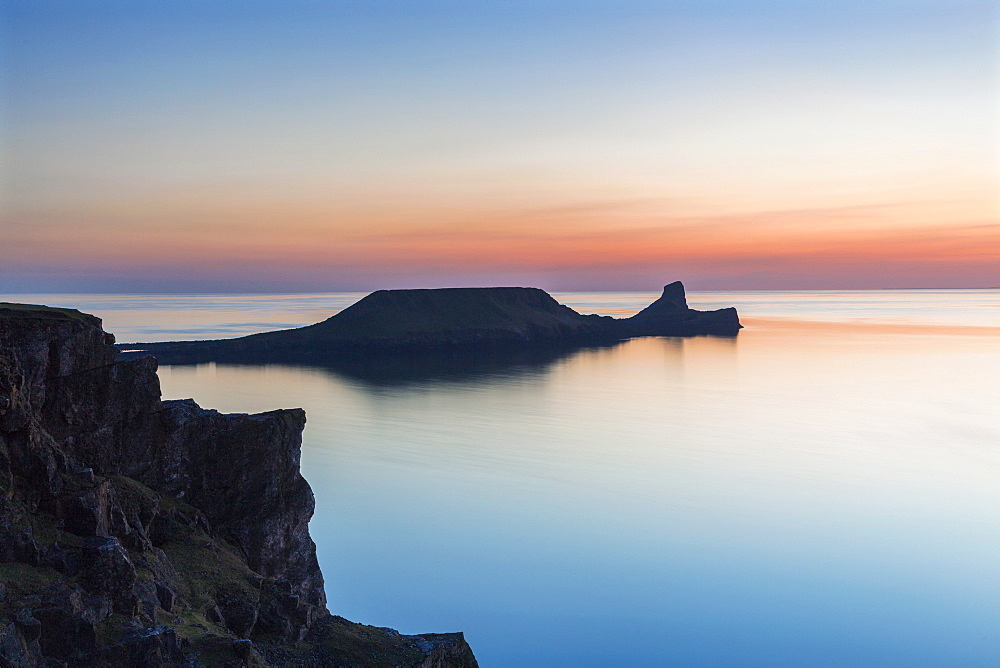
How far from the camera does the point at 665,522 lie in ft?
215

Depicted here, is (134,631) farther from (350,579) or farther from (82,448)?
(350,579)

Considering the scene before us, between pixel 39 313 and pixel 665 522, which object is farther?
pixel 665 522

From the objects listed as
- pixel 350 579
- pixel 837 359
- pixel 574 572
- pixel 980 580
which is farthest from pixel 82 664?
pixel 837 359

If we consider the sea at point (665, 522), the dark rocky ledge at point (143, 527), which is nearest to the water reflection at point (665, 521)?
the sea at point (665, 522)

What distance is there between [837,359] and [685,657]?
156 m

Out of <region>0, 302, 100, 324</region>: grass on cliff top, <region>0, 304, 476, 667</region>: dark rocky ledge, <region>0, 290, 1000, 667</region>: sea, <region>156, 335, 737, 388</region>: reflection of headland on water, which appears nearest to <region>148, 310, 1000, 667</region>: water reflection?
<region>0, 290, 1000, 667</region>: sea

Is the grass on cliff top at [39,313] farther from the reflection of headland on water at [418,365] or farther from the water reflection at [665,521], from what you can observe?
the reflection of headland on water at [418,365]

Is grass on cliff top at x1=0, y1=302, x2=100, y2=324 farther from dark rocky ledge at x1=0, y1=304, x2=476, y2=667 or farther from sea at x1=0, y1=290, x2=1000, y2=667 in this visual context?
sea at x1=0, y1=290, x2=1000, y2=667

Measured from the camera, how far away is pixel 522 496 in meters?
72.8

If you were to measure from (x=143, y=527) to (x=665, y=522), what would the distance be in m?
44.5

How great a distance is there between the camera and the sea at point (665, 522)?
4681 centimetres

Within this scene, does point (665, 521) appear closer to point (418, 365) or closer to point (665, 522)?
point (665, 522)

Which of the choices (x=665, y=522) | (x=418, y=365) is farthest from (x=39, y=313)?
(x=418, y=365)

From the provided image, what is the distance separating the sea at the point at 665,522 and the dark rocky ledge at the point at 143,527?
13.9 meters
